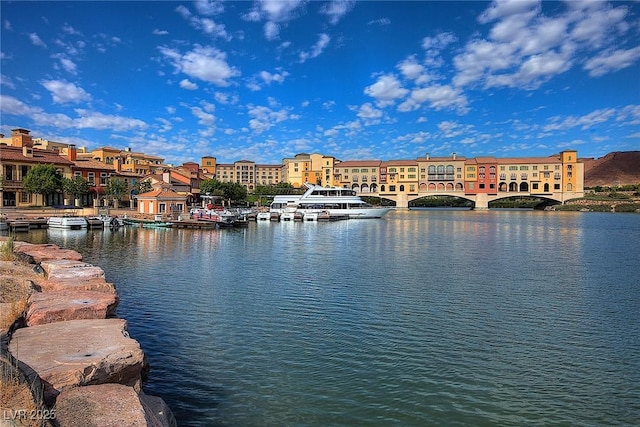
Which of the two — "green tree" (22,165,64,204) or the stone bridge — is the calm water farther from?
the stone bridge

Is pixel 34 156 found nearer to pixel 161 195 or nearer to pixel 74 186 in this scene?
pixel 74 186

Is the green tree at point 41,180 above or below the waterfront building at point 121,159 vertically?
below

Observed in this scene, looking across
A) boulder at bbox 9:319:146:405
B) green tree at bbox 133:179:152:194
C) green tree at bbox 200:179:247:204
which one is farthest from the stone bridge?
boulder at bbox 9:319:146:405

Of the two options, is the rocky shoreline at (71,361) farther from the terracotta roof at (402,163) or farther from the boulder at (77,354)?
the terracotta roof at (402,163)

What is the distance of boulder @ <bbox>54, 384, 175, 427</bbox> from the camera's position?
17.1 feet

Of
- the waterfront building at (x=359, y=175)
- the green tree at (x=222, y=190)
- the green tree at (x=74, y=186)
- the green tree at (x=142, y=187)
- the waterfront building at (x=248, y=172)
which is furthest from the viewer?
the waterfront building at (x=248, y=172)

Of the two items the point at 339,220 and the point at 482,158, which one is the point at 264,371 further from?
the point at 482,158

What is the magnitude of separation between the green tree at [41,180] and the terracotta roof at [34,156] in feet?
10.2

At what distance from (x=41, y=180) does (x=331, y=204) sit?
43819 millimetres

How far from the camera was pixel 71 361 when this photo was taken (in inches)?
259

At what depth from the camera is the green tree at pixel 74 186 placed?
6322 cm

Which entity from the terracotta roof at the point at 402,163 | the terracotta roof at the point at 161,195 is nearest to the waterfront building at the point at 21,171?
the terracotta roof at the point at 161,195

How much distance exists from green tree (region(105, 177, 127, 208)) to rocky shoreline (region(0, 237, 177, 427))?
65.9 m

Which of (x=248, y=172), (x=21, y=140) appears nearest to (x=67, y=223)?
(x=21, y=140)
